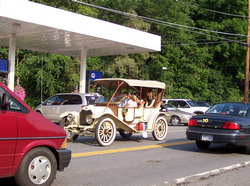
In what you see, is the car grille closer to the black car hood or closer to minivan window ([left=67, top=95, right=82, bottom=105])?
the black car hood

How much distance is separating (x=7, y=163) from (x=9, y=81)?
47.4 feet

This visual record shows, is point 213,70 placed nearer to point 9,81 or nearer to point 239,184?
point 9,81

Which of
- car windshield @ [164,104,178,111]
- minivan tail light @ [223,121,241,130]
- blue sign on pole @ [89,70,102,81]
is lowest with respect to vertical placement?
minivan tail light @ [223,121,241,130]

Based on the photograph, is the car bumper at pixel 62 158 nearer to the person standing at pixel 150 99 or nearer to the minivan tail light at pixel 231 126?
the minivan tail light at pixel 231 126

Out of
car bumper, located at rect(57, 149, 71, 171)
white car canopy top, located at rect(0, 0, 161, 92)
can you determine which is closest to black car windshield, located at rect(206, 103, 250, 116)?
car bumper, located at rect(57, 149, 71, 171)

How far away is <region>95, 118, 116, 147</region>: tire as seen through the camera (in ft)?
33.2

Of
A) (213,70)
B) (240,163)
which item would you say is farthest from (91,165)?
(213,70)

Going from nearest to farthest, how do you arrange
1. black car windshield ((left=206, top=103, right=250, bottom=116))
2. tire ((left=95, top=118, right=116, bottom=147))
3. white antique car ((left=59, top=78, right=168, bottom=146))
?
black car windshield ((left=206, top=103, right=250, bottom=116)) < tire ((left=95, top=118, right=116, bottom=147)) < white antique car ((left=59, top=78, right=168, bottom=146))

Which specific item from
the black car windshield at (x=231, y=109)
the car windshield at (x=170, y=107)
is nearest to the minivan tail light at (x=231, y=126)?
the black car windshield at (x=231, y=109)

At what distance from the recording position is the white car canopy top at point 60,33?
50.1ft

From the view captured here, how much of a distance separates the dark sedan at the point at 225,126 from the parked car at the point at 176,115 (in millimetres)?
10864

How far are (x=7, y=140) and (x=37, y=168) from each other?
0.73 m

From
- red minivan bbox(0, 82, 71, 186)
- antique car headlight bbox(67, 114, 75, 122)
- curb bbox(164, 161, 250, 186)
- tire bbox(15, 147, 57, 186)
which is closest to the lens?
red minivan bbox(0, 82, 71, 186)

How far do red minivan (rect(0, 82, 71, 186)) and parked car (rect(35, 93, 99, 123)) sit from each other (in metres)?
10.7
